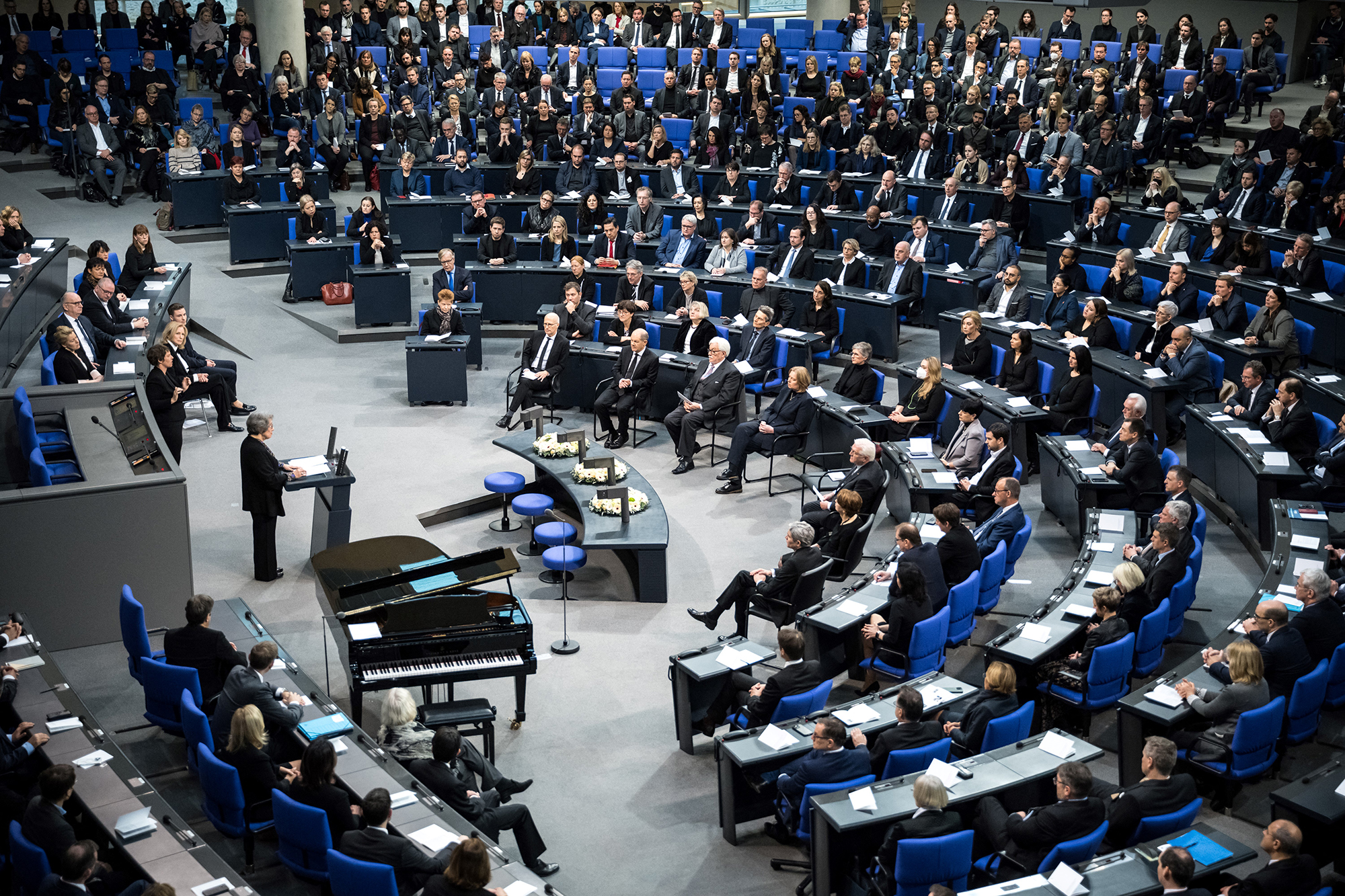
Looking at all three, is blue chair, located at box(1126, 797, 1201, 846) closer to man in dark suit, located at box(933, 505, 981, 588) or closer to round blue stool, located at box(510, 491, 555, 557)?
man in dark suit, located at box(933, 505, 981, 588)

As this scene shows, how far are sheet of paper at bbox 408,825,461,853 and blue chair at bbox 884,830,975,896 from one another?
2344 millimetres

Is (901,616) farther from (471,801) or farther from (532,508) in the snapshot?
(532,508)

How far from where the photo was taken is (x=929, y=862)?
22.1 ft

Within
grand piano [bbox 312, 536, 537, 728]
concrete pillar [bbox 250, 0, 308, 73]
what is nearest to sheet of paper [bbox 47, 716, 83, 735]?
grand piano [bbox 312, 536, 537, 728]

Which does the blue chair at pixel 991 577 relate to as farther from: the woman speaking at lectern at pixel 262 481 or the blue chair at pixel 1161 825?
the woman speaking at lectern at pixel 262 481

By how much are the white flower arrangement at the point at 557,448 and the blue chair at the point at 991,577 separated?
3.92m

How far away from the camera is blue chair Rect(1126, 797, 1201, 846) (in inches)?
279

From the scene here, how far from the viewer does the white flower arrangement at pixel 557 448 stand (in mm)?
12172

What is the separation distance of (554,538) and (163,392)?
4.28m

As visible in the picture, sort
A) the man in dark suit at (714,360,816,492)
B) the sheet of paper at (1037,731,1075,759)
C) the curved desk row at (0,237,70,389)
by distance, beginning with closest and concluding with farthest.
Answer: the sheet of paper at (1037,731,1075,759), the curved desk row at (0,237,70,389), the man in dark suit at (714,360,816,492)

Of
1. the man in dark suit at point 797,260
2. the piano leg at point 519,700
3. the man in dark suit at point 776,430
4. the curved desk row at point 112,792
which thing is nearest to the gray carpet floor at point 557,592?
the piano leg at point 519,700

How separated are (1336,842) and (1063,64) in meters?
16.4

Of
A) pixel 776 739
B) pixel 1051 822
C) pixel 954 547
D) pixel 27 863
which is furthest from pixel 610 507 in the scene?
pixel 27 863

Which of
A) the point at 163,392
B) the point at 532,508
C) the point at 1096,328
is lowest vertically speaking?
the point at 532,508
